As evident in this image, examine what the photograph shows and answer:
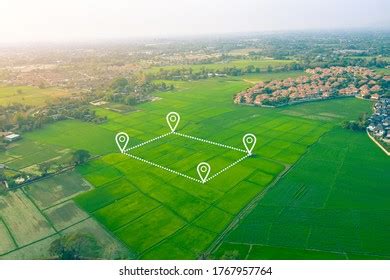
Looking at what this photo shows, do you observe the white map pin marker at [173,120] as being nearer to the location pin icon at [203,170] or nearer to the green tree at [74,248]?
the location pin icon at [203,170]

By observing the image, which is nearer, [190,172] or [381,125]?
[190,172]

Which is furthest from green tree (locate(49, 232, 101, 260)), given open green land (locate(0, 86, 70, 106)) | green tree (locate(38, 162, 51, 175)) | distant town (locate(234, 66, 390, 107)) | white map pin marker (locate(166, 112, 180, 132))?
open green land (locate(0, 86, 70, 106))

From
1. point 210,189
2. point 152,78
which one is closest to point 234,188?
point 210,189

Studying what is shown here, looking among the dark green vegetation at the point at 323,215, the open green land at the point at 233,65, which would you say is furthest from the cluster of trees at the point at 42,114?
the open green land at the point at 233,65

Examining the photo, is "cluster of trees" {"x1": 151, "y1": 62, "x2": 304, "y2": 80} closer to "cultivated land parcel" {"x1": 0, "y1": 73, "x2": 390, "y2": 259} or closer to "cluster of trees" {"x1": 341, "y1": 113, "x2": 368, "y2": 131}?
"cultivated land parcel" {"x1": 0, "y1": 73, "x2": 390, "y2": 259}

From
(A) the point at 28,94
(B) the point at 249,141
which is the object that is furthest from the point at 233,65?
(B) the point at 249,141

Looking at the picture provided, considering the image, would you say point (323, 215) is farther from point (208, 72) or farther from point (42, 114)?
point (208, 72)

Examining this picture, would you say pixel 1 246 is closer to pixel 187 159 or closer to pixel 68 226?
pixel 68 226
